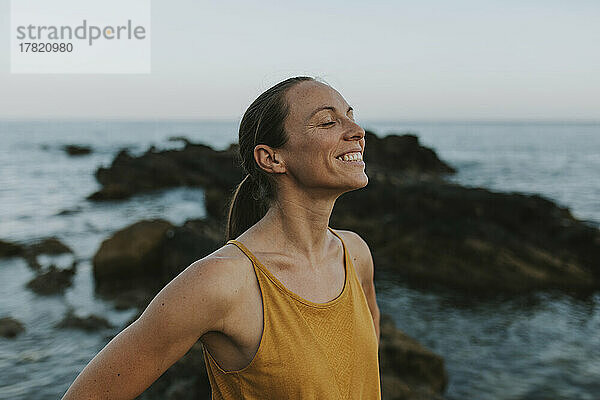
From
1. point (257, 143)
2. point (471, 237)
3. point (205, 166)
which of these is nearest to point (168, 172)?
point (205, 166)

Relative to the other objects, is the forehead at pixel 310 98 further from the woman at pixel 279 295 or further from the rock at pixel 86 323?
the rock at pixel 86 323

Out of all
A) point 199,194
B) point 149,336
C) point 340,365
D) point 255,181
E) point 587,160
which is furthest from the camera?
point 587,160

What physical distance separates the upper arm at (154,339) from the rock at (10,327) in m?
7.83

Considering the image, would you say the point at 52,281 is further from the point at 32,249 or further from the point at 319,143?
the point at 319,143

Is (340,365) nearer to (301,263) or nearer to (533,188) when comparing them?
(301,263)

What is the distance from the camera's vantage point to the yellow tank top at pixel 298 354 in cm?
183

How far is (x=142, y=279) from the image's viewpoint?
33.9ft

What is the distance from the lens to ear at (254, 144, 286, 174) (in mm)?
2104

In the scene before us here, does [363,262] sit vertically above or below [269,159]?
below

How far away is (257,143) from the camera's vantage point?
219 cm

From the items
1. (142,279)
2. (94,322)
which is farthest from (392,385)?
(142,279)

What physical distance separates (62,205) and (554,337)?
18.5m

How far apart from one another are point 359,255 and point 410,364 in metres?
3.91

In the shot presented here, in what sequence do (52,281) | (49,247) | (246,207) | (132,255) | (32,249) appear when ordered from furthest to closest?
(49,247) → (32,249) → (52,281) → (132,255) → (246,207)
